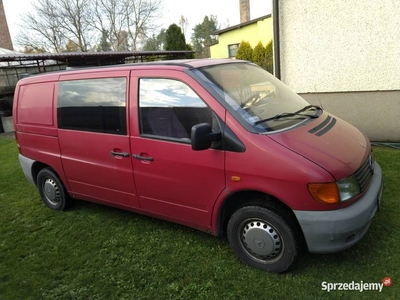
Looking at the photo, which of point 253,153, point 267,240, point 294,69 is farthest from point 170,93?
point 294,69

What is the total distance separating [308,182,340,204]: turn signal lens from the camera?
2.39 metres

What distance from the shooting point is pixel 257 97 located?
123 inches

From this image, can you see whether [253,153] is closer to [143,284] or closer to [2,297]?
[143,284]

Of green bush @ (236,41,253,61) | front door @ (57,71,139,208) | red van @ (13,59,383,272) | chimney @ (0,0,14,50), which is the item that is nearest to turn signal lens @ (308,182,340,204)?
red van @ (13,59,383,272)

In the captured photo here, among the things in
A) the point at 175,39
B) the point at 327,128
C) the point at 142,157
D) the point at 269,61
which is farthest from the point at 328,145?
the point at 175,39

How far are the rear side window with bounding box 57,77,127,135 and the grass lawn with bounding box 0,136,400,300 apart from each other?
124 centimetres

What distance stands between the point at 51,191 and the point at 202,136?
2.87 m

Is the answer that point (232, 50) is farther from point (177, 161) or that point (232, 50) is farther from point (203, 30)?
point (203, 30)

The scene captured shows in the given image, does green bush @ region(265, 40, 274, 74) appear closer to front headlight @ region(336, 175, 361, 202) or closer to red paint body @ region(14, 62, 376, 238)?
red paint body @ region(14, 62, 376, 238)

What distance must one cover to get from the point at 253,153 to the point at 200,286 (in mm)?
1232

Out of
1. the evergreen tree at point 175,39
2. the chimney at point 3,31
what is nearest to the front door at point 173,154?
the evergreen tree at point 175,39

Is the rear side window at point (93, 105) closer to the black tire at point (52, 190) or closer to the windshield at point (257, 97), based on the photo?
the black tire at point (52, 190)

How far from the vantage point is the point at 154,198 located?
328 cm

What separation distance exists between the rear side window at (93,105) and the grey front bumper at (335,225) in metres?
2.00
